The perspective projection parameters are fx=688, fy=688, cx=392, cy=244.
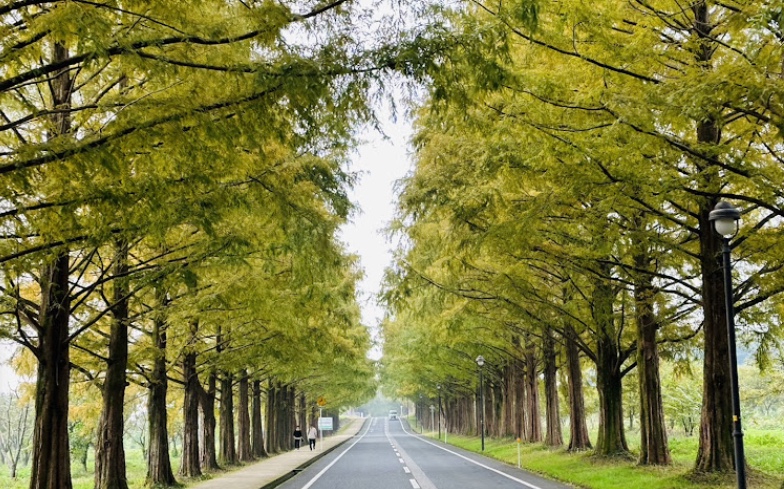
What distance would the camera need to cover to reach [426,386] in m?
64.9

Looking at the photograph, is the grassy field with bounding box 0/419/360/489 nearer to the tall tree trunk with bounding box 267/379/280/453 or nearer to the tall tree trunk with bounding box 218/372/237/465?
the tall tree trunk with bounding box 218/372/237/465

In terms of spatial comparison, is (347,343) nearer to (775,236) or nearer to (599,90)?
(775,236)

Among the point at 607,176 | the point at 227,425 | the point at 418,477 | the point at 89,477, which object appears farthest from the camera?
the point at 89,477

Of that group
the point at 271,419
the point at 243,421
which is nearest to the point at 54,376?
the point at 243,421

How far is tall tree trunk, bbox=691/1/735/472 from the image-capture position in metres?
12.8

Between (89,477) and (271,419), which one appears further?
(89,477)

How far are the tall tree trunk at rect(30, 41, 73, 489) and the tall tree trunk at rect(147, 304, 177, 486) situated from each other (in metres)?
5.90

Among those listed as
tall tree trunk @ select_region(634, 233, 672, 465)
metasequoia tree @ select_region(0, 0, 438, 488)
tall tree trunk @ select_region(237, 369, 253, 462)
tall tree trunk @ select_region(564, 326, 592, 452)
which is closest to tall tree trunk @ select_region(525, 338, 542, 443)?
tall tree trunk @ select_region(564, 326, 592, 452)

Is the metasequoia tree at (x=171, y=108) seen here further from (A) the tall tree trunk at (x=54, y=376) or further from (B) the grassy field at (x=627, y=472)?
(B) the grassy field at (x=627, y=472)

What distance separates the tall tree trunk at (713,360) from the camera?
12758mm

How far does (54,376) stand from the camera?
11070 millimetres

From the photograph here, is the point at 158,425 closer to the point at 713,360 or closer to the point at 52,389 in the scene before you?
the point at 52,389

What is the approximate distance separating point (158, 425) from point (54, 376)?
7.98 metres

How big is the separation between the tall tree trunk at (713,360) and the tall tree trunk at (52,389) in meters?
11.3
